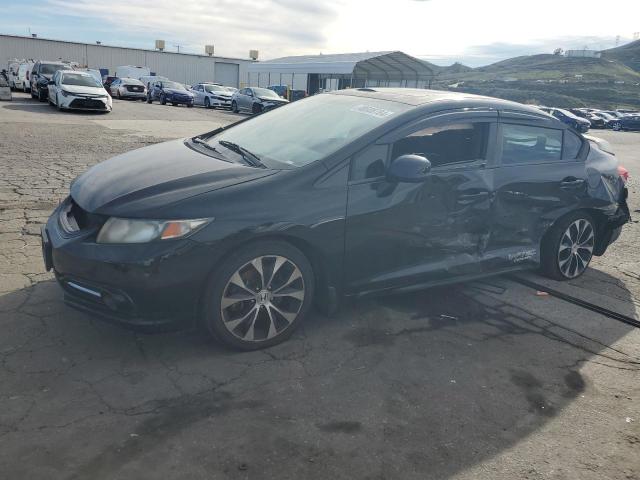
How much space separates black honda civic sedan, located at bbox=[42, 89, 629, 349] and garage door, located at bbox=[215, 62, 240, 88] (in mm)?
59021

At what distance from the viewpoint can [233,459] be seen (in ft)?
8.09

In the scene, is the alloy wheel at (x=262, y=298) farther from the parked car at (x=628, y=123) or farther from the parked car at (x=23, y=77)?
the parked car at (x=628, y=123)

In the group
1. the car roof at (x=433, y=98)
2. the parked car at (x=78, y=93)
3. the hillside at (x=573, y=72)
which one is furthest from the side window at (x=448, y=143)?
the hillside at (x=573, y=72)

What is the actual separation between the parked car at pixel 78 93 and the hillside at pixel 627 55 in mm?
137754

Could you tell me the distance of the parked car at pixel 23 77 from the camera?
94.4 ft

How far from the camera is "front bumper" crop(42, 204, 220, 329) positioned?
3.03 metres

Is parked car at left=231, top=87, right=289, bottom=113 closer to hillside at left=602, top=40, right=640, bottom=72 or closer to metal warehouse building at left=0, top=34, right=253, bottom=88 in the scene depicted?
metal warehouse building at left=0, top=34, right=253, bottom=88

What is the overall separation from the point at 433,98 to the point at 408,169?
913 millimetres

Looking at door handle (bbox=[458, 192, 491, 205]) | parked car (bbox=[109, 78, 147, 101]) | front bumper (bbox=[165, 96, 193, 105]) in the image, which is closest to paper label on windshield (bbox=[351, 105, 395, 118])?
door handle (bbox=[458, 192, 491, 205])

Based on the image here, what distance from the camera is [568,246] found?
501cm

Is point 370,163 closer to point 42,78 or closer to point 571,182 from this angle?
point 571,182

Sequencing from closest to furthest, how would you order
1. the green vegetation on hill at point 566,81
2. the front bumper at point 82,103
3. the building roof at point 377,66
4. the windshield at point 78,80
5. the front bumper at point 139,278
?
the front bumper at point 139,278 → the front bumper at point 82,103 → the windshield at point 78,80 → the building roof at point 377,66 → the green vegetation on hill at point 566,81

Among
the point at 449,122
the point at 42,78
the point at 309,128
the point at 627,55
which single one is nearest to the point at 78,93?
the point at 42,78

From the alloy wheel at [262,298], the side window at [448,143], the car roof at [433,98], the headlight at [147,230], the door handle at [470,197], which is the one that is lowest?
the alloy wheel at [262,298]
